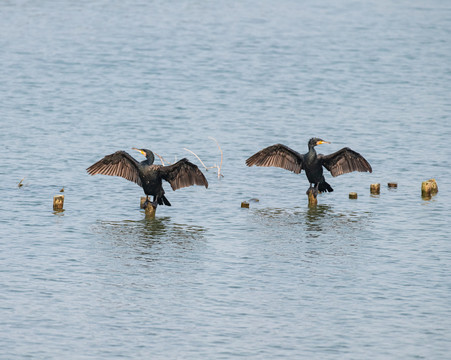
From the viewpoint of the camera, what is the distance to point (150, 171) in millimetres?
19844

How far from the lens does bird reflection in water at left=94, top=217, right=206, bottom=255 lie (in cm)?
1848

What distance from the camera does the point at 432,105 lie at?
3397 centimetres

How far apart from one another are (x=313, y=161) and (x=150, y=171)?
3.74 meters

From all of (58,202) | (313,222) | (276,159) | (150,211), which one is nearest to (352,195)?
(276,159)

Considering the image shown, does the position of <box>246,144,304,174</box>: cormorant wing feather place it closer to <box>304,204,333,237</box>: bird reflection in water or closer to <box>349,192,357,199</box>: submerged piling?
<box>304,204,333,237</box>: bird reflection in water

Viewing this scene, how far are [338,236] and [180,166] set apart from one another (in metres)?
3.53

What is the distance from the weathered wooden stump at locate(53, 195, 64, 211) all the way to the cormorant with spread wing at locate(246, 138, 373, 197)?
424 cm

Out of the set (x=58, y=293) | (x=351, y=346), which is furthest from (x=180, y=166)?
(x=351, y=346)

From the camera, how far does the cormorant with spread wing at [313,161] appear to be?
21.3 meters

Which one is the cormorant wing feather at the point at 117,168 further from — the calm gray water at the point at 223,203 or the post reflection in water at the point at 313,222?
the post reflection in water at the point at 313,222

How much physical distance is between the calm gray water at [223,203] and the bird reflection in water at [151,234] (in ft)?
0.23

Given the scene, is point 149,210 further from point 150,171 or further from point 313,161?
point 313,161

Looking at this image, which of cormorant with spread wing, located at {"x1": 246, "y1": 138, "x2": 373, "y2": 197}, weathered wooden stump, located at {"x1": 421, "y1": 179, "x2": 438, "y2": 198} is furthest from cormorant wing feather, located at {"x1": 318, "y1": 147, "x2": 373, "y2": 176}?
weathered wooden stump, located at {"x1": 421, "y1": 179, "x2": 438, "y2": 198}

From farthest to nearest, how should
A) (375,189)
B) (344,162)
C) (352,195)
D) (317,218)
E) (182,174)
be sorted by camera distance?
1. (375,189)
2. (352,195)
3. (344,162)
4. (317,218)
5. (182,174)
